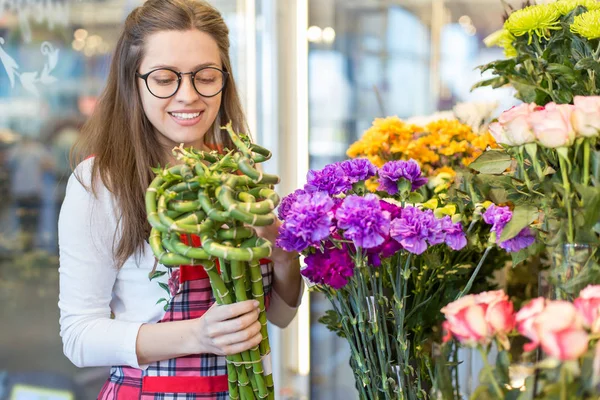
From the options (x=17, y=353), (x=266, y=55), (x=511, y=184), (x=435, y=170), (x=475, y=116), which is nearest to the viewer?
(x=511, y=184)

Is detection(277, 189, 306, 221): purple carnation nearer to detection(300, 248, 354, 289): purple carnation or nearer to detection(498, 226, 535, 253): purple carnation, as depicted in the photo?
detection(300, 248, 354, 289): purple carnation

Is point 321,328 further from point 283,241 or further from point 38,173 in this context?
point 283,241

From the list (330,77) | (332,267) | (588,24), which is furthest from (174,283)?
(330,77)

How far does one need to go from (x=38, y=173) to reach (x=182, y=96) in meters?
0.99

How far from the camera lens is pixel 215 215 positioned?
2.68 ft

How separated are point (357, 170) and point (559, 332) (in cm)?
47

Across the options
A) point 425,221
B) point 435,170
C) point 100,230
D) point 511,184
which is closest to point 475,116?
point 435,170

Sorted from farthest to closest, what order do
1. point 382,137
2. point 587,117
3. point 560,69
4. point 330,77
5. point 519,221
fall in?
point 330,77, point 382,137, point 560,69, point 519,221, point 587,117

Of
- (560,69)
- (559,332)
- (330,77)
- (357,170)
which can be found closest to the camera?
(559,332)

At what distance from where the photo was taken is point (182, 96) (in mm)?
1159

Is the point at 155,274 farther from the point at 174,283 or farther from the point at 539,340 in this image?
the point at 539,340

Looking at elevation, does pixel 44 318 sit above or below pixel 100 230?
below

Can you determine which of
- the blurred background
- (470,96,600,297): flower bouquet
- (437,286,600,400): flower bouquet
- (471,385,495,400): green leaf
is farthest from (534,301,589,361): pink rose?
the blurred background

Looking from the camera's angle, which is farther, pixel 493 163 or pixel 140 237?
pixel 140 237
